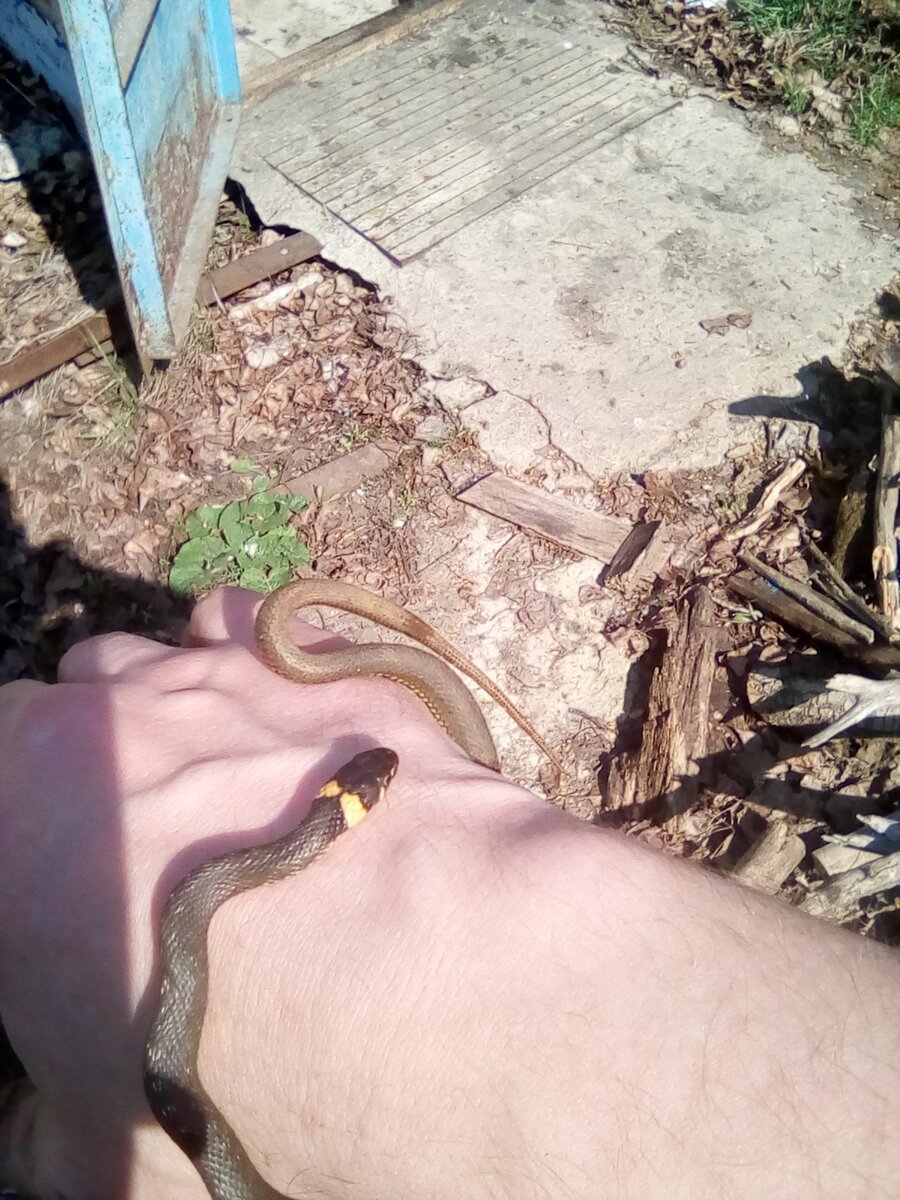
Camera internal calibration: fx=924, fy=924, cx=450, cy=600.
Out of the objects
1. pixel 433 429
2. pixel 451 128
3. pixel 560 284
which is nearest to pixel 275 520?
pixel 433 429

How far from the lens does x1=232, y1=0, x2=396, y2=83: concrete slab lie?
6473 mm

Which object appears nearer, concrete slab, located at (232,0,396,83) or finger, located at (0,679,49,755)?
finger, located at (0,679,49,755)

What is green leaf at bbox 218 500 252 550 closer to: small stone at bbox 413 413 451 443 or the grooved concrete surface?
small stone at bbox 413 413 451 443

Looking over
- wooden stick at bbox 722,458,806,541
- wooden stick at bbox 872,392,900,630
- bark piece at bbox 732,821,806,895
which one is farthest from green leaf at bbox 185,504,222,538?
wooden stick at bbox 872,392,900,630

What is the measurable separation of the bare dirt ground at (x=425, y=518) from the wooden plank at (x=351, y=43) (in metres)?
1.98

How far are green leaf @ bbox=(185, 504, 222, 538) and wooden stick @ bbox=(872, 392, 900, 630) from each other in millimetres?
2811

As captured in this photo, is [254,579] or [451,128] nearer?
[254,579]

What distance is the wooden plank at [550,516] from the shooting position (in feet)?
13.5

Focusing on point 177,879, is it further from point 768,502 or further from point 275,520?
→ point 768,502

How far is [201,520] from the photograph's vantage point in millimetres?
4219

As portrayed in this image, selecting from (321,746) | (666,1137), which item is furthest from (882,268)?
(666,1137)

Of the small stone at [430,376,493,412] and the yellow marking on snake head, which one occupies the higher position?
the yellow marking on snake head

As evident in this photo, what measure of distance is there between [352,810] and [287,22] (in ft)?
22.3

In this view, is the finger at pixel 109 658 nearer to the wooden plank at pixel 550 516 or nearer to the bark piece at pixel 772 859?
the bark piece at pixel 772 859
